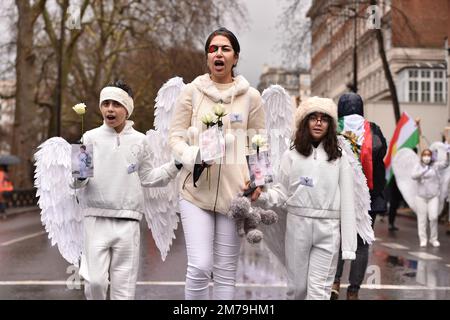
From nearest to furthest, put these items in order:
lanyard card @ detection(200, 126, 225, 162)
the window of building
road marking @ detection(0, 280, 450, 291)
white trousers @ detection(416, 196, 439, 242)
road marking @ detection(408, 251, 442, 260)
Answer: lanyard card @ detection(200, 126, 225, 162), road marking @ detection(0, 280, 450, 291), road marking @ detection(408, 251, 442, 260), white trousers @ detection(416, 196, 439, 242), the window of building

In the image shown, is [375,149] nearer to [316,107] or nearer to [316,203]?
[316,107]

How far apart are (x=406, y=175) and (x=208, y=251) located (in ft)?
35.0

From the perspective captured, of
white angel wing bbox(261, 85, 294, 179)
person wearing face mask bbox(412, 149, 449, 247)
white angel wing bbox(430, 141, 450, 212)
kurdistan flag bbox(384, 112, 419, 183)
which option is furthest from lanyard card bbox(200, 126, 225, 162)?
kurdistan flag bbox(384, 112, 419, 183)

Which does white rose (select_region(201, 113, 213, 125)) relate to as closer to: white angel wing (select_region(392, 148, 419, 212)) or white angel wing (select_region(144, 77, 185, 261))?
white angel wing (select_region(144, 77, 185, 261))

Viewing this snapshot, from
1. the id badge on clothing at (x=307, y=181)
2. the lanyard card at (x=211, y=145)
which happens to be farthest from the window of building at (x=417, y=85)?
the lanyard card at (x=211, y=145)

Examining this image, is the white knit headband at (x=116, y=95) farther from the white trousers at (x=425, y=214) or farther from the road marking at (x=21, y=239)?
the white trousers at (x=425, y=214)

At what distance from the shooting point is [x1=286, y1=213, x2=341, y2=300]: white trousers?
5480 millimetres

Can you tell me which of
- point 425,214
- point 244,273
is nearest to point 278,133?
point 244,273

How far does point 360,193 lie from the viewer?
6129mm

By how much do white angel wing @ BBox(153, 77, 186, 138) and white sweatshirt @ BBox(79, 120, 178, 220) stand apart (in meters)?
0.46

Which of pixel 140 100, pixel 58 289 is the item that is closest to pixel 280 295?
pixel 58 289

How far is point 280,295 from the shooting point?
805 centimetres

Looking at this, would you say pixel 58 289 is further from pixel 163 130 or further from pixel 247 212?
pixel 247 212

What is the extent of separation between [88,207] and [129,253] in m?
0.46
